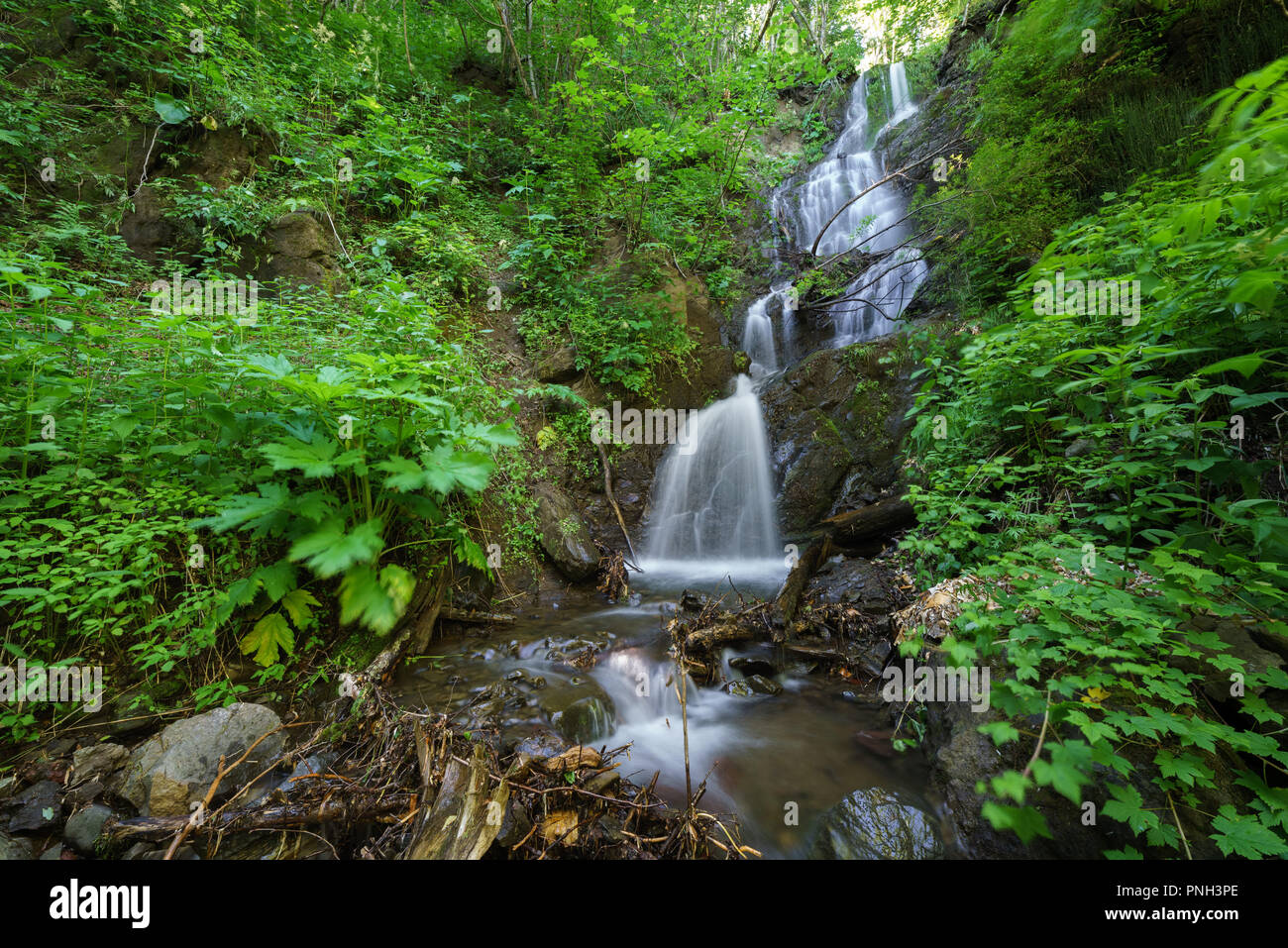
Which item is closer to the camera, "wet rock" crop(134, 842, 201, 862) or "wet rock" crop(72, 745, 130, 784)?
"wet rock" crop(134, 842, 201, 862)

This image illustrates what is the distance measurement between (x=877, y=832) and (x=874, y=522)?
11.5 ft

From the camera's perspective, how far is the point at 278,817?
1.99 metres

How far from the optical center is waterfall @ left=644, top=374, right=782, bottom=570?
22.5 ft

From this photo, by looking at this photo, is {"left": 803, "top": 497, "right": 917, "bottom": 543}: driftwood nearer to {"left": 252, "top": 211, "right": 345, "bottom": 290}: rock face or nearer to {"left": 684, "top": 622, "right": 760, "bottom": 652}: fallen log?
{"left": 684, "top": 622, "right": 760, "bottom": 652}: fallen log

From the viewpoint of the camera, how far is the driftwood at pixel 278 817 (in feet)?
6.16

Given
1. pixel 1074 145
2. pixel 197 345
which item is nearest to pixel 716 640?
pixel 197 345

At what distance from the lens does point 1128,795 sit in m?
1.63

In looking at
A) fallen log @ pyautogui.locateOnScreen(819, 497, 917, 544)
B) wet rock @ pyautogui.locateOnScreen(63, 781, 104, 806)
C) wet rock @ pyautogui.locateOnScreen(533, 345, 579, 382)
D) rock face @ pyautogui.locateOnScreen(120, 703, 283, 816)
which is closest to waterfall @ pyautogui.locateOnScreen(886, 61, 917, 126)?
wet rock @ pyautogui.locateOnScreen(533, 345, 579, 382)

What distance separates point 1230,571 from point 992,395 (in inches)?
76.3

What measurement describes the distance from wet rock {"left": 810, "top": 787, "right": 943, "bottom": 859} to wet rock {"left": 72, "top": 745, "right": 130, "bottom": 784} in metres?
3.69
